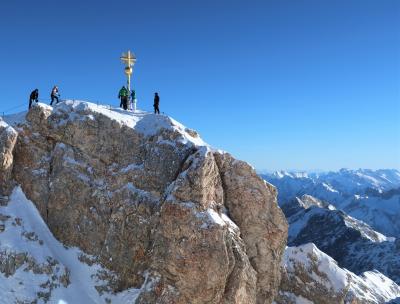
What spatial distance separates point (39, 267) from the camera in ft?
120

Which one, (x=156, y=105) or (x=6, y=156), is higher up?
(x=156, y=105)

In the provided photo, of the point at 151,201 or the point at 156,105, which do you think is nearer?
the point at 151,201

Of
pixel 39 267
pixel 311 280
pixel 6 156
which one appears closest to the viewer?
pixel 39 267

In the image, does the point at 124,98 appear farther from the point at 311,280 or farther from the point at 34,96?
the point at 311,280

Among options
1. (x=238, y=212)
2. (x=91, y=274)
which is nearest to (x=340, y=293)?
(x=238, y=212)

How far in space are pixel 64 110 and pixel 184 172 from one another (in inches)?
563

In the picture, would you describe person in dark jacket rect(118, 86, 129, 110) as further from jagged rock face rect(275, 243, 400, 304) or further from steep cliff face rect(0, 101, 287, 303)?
jagged rock face rect(275, 243, 400, 304)

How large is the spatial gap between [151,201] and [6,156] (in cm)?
1386

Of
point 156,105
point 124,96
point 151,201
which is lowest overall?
point 151,201

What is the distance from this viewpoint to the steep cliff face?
35719 millimetres

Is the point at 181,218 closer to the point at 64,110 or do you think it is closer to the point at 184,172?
the point at 184,172

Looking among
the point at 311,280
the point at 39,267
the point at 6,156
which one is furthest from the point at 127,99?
the point at 311,280

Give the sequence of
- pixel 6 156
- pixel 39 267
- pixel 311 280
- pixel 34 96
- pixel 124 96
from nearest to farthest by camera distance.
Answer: pixel 39 267, pixel 6 156, pixel 34 96, pixel 124 96, pixel 311 280

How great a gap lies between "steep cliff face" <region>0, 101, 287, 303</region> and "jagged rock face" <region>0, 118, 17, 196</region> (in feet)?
0.30
